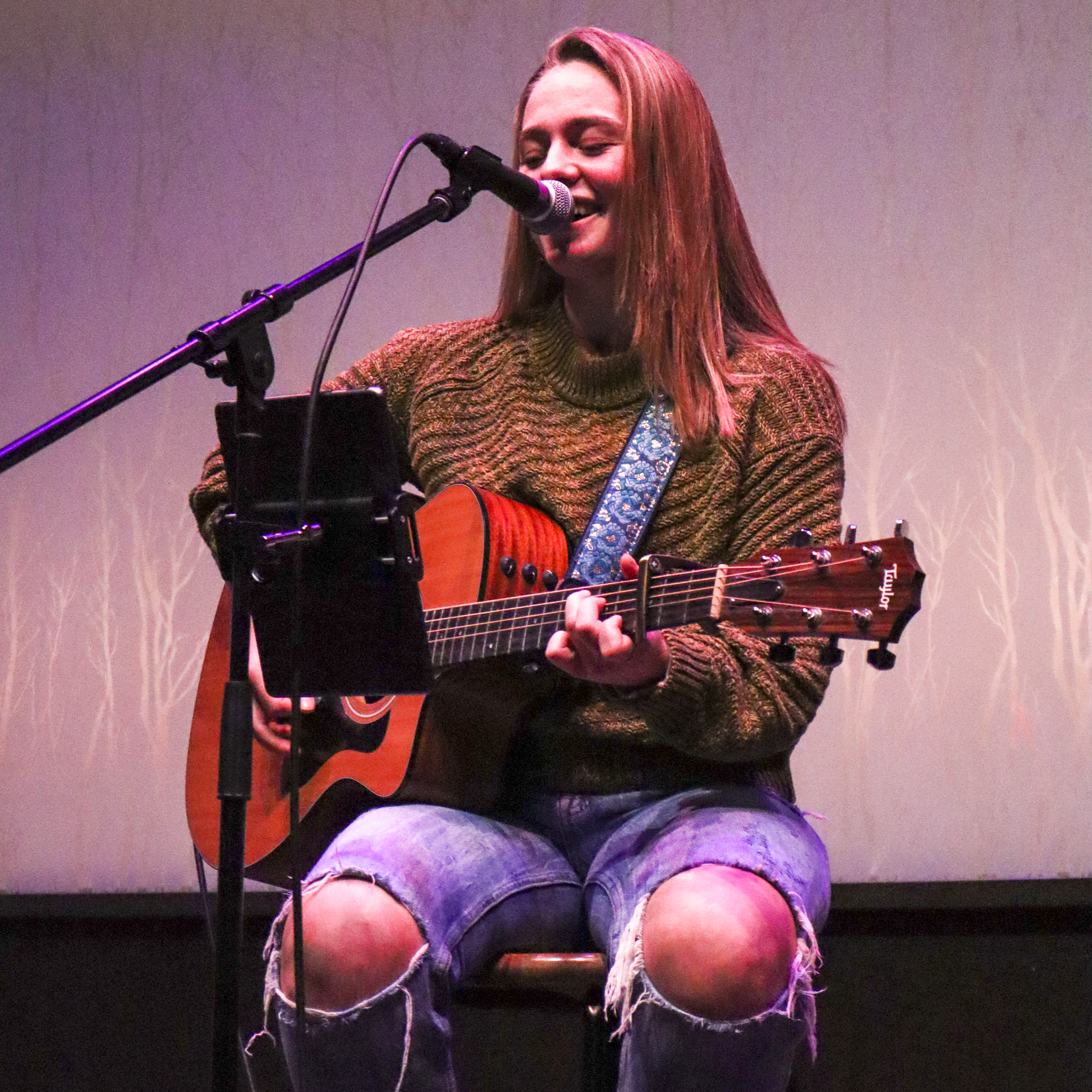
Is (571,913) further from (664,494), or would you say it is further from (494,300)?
(494,300)

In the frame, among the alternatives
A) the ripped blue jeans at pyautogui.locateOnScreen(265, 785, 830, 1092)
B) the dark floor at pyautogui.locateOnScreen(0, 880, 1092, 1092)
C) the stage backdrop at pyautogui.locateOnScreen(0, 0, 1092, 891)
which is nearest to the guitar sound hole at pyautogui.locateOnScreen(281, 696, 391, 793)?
the ripped blue jeans at pyautogui.locateOnScreen(265, 785, 830, 1092)

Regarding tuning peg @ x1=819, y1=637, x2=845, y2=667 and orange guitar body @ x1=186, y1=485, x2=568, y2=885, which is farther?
orange guitar body @ x1=186, y1=485, x2=568, y2=885

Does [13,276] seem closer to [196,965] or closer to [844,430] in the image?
[196,965]

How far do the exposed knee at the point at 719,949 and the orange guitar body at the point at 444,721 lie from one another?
15.5 inches

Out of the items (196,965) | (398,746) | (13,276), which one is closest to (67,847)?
(196,965)

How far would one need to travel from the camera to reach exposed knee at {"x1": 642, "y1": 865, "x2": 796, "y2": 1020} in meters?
1.42

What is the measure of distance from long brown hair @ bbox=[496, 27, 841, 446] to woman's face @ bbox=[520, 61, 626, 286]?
0.02m

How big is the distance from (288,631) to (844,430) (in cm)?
80

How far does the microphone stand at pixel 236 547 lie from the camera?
1284mm

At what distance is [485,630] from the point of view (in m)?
1.72

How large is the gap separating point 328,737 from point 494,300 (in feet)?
4.55

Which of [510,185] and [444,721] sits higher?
[510,185]

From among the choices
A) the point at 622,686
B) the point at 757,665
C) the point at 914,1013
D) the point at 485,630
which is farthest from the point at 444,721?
the point at 914,1013

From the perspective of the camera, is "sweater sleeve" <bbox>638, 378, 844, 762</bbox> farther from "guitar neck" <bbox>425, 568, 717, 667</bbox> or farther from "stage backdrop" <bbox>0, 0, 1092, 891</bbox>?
"stage backdrop" <bbox>0, 0, 1092, 891</bbox>
